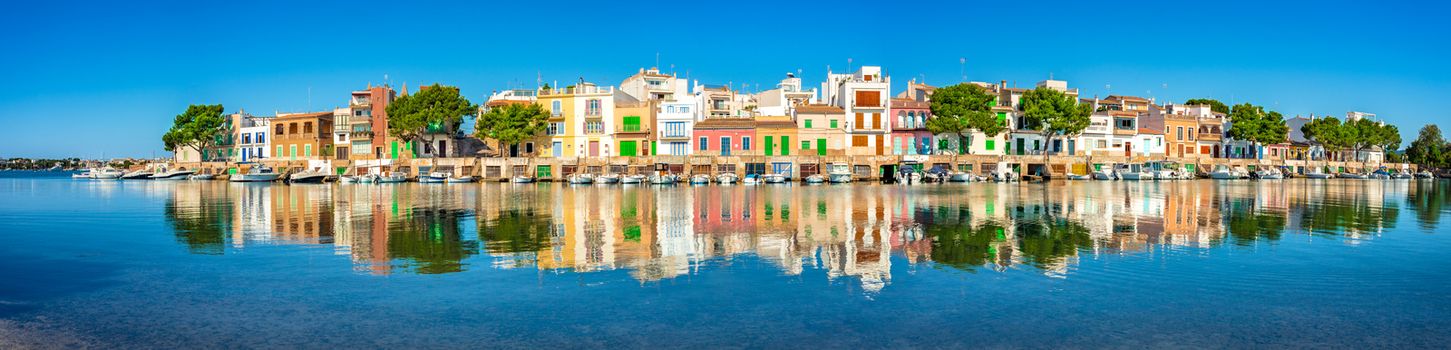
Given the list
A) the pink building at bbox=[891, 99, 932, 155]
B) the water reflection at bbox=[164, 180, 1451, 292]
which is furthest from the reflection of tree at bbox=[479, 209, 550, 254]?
the pink building at bbox=[891, 99, 932, 155]

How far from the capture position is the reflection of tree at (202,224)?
20203 millimetres

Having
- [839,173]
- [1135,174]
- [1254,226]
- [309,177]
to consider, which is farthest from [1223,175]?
[309,177]

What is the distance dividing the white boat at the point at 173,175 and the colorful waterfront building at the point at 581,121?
1650 inches

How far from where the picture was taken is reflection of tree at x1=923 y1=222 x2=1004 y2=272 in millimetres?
16750

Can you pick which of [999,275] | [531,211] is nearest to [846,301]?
[999,275]

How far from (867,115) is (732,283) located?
66165 mm

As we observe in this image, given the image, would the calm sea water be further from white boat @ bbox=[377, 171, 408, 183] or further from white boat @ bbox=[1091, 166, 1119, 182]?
white boat @ bbox=[1091, 166, 1119, 182]

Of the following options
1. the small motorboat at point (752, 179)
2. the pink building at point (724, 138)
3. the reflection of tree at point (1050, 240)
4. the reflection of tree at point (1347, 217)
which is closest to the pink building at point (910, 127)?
the pink building at point (724, 138)

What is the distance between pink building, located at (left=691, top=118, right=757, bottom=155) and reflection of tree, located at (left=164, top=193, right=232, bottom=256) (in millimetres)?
41547

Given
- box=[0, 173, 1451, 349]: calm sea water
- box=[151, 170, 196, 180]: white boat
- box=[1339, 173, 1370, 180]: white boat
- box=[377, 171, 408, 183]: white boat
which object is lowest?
box=[0, 173, 1451, 349]: calm sea water

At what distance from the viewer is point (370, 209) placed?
113 feet

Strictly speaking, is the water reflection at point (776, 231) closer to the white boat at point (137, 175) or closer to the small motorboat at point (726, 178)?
the small motorboat at point (726, 178)

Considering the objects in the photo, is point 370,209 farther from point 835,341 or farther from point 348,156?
point 348,156

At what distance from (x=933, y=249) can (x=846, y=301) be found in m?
6.88
